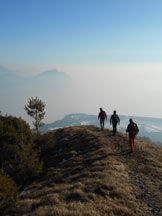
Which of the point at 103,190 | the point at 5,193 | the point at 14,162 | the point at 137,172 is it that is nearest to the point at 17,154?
the point at 14,162

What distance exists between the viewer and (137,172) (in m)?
13.9

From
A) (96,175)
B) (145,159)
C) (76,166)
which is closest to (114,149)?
(145,159)

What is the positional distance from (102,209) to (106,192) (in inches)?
73.2

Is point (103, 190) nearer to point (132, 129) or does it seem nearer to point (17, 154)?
point (132, 129)

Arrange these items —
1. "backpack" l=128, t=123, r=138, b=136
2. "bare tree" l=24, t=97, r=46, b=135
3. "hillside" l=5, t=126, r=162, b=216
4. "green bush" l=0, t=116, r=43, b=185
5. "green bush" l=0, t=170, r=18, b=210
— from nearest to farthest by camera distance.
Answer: "hillside" l=5, t=126, r=162, b=216 < "green bush" l=0, t=170, r=18, b=210 < "green bush" l=0, t=116, r=43, b=185 < "backpack" l=128, t=123, r=138, b=136 < "bare tree" l=24, t=97, r=46, b=135

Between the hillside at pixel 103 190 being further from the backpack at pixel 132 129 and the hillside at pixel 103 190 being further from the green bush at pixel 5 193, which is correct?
the backpack at pixel 132 129

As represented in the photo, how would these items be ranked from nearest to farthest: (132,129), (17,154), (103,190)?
(103,190), (132,129), (17,154)

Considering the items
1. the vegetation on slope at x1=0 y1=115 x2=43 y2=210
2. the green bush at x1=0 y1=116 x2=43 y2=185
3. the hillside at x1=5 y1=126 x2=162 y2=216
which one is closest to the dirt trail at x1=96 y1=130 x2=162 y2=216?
the hillside at x1=5 y1=126 x2=162 y2=216

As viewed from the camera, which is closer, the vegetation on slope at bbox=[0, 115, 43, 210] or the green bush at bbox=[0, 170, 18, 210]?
the green bush at bbox=[0, 170, 18, 210]

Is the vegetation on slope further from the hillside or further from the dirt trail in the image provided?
the dirt trail

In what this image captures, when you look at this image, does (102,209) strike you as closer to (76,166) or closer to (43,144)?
(76,166)

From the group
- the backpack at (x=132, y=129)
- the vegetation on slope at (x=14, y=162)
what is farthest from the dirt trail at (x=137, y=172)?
the vegetation on slope at (x=14, y=162)

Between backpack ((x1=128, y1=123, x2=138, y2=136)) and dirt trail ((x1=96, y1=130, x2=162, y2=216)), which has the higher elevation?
backpack ((x1=128, y1=123, x2=138, y2=136))

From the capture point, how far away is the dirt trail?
30.2 feet
